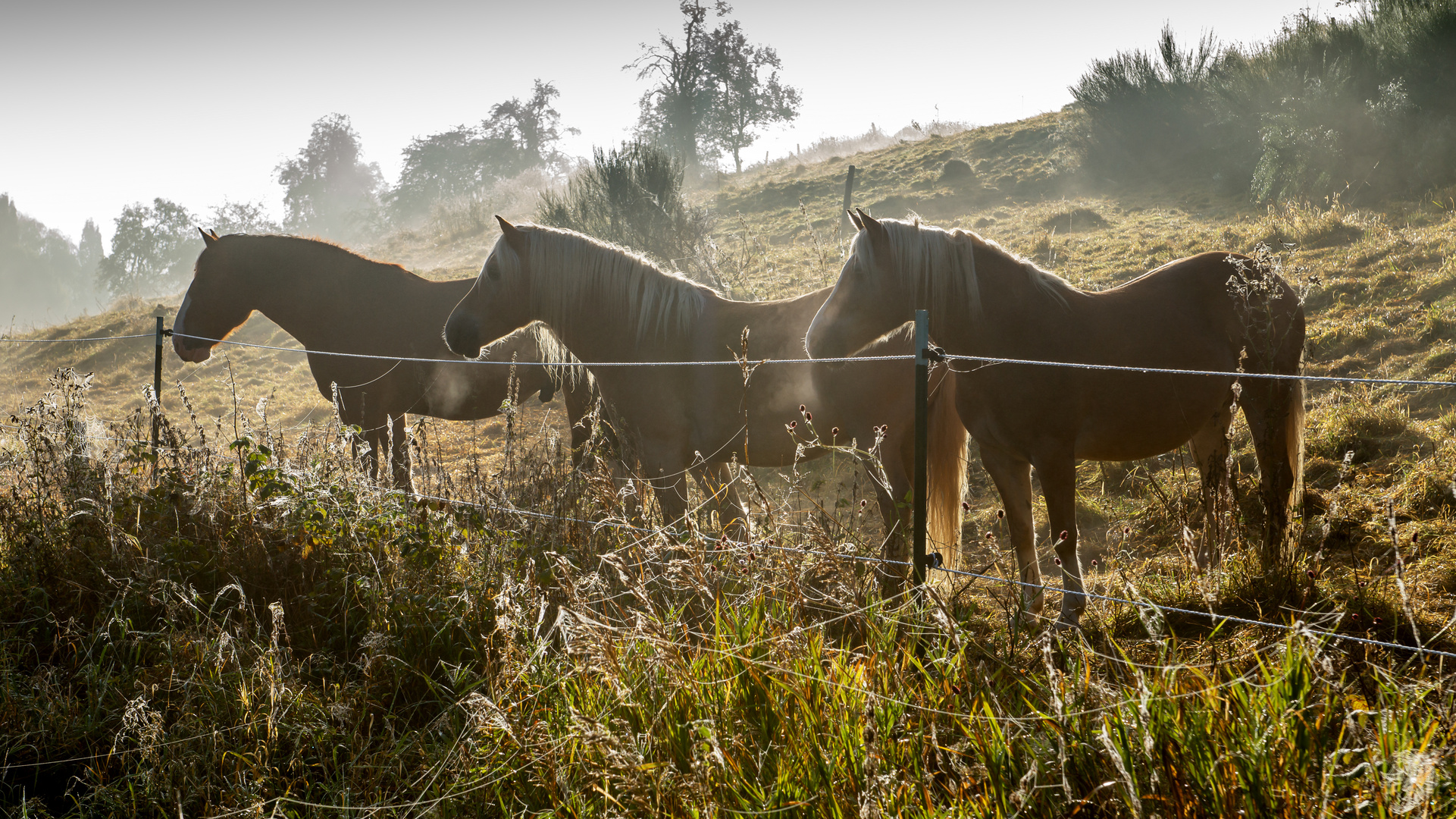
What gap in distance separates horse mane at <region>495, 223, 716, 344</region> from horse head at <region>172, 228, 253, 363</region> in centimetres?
273

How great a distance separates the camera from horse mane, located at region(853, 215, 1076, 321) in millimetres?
3363

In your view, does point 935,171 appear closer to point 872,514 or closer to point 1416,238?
point 1416,238

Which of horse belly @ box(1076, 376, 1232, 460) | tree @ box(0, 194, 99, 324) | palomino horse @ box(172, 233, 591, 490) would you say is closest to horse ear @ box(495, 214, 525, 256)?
palomino horse @ box(172, 233, 591, 490)

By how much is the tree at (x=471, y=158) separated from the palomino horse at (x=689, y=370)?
5135 centimetres

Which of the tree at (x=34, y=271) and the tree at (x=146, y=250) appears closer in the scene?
the tree at (x=146, y=250)

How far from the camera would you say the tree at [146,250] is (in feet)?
180

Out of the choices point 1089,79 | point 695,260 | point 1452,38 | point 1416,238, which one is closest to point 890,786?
point 1416,238

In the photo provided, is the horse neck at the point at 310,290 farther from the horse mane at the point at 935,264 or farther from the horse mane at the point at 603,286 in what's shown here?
the horse mane at the point at 935,264

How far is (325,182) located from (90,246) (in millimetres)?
46697

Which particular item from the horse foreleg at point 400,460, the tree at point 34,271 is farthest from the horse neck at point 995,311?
the tree at point 34,271

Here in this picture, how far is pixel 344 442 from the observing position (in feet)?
11.5

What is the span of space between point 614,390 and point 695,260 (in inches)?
313

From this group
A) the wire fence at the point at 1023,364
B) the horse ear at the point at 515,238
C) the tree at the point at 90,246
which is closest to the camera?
the wire fence at the point at 1023,364

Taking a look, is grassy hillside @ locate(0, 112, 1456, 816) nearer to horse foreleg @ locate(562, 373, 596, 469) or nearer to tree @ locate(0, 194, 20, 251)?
horse foreleg @ locate(562, 373, 596, 469)
